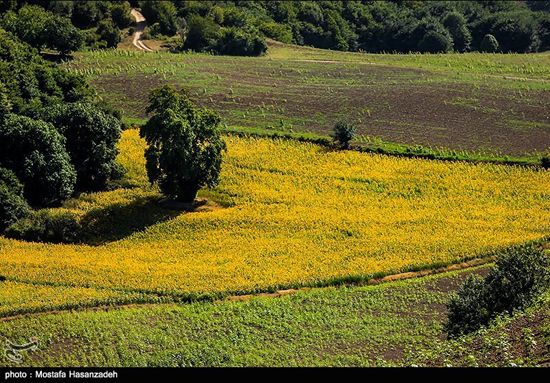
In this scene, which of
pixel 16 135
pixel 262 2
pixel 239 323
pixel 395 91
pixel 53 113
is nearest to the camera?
pixel 239 323

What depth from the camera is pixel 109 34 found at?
153 m

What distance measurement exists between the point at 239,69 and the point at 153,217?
61558 millimetres

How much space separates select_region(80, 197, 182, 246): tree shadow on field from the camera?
3000 inches

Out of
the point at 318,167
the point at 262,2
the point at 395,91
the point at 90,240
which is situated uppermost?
the point at 262,2

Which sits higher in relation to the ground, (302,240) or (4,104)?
(4,104)

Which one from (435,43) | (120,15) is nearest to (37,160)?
(120,15)

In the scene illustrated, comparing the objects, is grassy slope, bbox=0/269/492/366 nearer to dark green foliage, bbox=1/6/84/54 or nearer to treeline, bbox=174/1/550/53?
dark green foliage, bbox=1/6/84/54

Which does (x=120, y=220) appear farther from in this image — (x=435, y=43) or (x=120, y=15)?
(x=435, y=43)

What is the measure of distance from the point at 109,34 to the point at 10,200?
83842mm

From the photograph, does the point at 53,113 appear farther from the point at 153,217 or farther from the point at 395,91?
the point at 395,91

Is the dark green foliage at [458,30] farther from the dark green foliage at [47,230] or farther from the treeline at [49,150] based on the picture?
the dark green foliage at [47,230]

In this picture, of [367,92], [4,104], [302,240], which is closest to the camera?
[302,240]

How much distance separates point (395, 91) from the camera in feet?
401

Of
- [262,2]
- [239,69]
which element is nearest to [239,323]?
[239,69]
